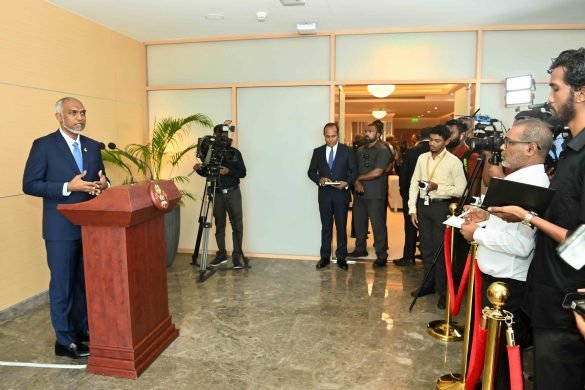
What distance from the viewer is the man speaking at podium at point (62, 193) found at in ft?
8.84

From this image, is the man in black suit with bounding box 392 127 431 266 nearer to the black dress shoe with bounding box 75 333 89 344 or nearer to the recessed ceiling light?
the recessed ceiling light

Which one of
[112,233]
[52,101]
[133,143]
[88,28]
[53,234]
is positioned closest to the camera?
[112,233]

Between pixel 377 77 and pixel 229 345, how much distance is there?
137 inches

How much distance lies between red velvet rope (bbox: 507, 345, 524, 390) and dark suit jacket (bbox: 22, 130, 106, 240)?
2589 mm

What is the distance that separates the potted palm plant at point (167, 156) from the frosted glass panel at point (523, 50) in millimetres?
3429

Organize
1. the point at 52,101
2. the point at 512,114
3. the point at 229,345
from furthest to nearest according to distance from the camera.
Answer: the point at 512,114
the point at 52,101
the point at 229,345

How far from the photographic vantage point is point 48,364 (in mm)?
2744

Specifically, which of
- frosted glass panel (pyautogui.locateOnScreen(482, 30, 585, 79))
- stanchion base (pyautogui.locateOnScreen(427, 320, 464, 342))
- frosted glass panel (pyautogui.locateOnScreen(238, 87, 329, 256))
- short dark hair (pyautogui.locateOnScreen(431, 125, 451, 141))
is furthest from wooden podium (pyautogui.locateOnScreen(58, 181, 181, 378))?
frosted glass panel (pyautogui.locateOnScreen(482, 30, 585, 79))

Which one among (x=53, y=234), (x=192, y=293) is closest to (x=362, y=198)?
(x=192, y=293)

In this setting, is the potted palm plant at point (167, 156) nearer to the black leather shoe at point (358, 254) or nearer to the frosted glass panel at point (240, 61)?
the frosted glass panel at point (240, 61)

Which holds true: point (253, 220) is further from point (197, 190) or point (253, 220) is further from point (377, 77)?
point (377, 77)

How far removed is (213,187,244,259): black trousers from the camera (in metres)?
4.75

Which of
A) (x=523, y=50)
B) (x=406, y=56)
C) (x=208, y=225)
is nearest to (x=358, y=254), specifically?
(x=208, y=225)

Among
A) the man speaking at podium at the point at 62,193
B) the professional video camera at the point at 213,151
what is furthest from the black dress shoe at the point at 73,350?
the professional video camera at the point at 213,151
